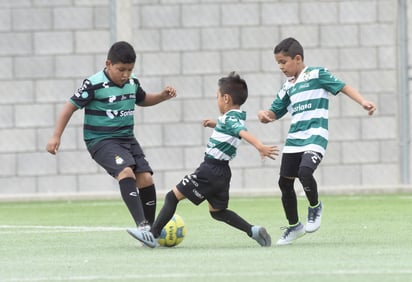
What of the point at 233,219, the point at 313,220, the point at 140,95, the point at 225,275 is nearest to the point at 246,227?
the point at 233,219

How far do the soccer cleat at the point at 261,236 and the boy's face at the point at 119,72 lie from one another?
1.56m

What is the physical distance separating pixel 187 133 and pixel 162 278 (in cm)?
956

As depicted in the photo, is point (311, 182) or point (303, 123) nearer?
point (311, 182)

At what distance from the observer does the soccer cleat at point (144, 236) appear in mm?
9984

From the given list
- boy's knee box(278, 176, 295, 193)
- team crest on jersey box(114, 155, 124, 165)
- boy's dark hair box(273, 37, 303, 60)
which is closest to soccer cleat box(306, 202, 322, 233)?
boy's knee box(278, 176, 295, 193)

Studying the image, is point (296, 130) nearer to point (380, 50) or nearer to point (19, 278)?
point (19, 278)

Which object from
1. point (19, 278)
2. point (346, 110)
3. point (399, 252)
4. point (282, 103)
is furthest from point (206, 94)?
point (19, 278)

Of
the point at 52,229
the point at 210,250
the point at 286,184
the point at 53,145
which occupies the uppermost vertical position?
the point at 53,145

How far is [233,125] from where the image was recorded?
10141 mm

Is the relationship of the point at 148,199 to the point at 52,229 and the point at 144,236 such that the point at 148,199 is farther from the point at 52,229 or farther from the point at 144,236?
the point at 52,229

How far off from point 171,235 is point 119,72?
52.1 inches

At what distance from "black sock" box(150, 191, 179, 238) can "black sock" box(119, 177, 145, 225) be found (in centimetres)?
11

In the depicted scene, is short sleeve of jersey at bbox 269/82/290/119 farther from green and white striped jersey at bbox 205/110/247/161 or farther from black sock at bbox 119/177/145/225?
black sock at bbox 119/177/145/225

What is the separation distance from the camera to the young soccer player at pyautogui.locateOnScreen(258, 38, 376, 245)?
34.3 feet
